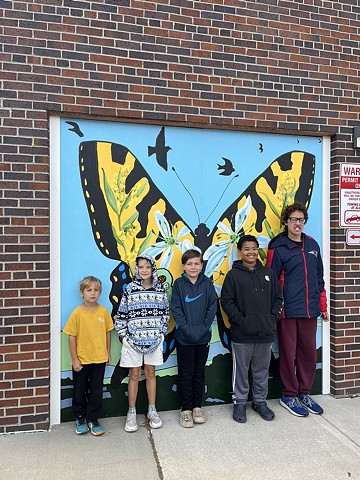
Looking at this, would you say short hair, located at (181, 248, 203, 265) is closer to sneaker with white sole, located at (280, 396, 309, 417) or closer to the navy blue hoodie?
the navy blue hoodie

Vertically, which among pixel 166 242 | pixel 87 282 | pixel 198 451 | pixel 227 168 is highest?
pixel 227 168

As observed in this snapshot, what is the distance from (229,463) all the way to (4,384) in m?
1.86

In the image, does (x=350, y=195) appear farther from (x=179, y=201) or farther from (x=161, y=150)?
(x=161, y=150)

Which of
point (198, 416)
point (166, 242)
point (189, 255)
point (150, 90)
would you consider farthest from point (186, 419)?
point (150, 90)

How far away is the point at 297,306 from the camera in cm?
388

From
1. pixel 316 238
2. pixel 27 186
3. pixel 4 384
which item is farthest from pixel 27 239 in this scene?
pixel 316 238

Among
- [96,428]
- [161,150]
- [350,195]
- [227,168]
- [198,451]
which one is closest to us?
[198,451]

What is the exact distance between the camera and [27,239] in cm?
341

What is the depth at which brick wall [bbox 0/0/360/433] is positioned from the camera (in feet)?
11.1

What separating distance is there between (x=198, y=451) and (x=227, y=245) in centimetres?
181

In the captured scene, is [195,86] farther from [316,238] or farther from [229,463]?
[229,463]

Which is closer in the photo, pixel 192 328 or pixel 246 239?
pixel 192 328

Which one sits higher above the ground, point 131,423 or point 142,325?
point 142,325

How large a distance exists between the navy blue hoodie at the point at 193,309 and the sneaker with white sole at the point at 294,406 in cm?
102
